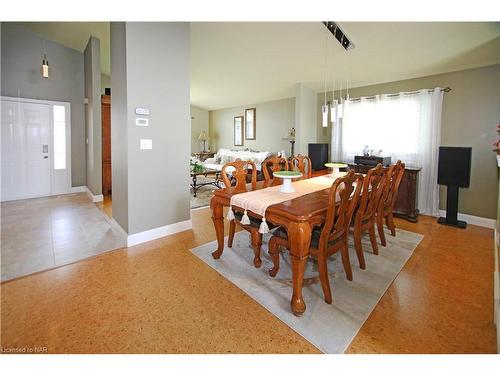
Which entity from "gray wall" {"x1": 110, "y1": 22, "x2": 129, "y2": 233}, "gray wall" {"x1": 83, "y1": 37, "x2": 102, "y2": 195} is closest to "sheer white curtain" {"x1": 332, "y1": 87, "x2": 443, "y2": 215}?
"gray wall" {"x1": 110, "y1": 22, "x2": 129, "y2": 233}

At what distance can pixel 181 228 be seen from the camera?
332 centimetres

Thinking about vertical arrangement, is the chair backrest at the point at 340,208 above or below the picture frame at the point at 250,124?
below

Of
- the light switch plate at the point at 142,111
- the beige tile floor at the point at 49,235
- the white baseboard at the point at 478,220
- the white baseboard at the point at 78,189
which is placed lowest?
the beige tile floor at the point at 49,235

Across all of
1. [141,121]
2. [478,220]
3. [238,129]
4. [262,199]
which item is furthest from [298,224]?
[238,129]

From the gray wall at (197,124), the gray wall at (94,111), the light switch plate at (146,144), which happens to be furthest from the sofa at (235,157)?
the light switch plate at (146,144)

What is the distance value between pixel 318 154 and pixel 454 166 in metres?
2.14

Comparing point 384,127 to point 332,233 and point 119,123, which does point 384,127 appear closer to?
point 332,233

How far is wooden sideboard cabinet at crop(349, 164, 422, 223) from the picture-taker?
149 inches

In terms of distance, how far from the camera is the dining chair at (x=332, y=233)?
1729 millimetres

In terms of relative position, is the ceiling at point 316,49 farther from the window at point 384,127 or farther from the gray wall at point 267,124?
the gray wall at point 267,124

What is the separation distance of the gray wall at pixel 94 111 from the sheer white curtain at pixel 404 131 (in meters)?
4.61

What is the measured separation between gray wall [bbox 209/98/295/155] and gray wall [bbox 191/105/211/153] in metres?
0.66
